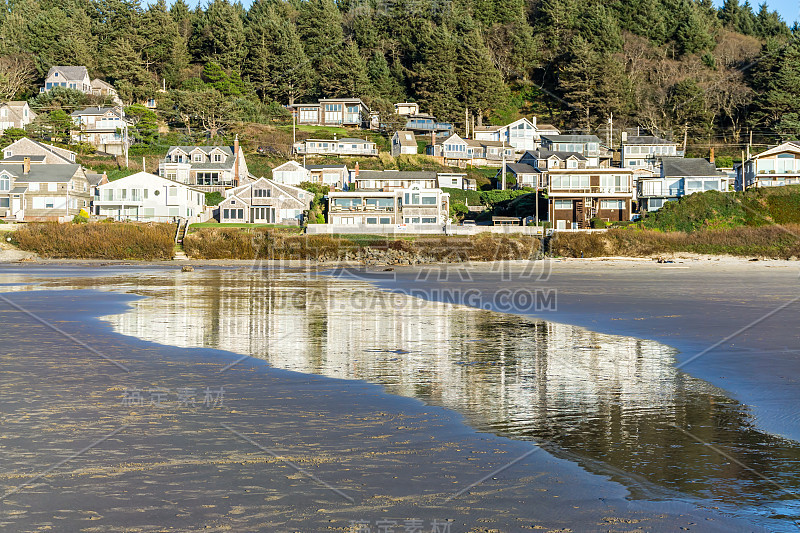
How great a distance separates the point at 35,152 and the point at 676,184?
2575 inches

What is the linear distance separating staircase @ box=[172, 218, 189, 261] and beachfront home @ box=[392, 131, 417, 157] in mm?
38827

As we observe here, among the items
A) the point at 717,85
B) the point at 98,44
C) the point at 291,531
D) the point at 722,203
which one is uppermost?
the point at 98,44

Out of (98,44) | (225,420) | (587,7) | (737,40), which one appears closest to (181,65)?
(98,44)

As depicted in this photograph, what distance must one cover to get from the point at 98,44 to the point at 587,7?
78.2 m

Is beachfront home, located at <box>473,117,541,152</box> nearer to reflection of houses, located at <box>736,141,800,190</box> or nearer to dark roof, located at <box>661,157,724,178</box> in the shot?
dark roof, located at <box>661,157,724,178</box>

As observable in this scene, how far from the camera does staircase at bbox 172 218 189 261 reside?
54906 mm

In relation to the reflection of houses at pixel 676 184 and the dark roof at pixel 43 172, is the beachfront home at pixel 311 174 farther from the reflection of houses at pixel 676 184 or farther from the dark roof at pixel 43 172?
the reflection of houses at pixel 676 184

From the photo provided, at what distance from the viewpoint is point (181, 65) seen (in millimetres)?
112062

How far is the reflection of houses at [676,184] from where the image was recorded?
224 feet

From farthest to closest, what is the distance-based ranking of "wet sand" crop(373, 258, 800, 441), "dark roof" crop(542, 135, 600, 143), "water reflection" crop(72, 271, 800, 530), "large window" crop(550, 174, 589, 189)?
"dark roof" crop(542, 135, 600, 143), "large window" crop(550, 174, 589, 189), "wet sand" crop(373, 258, 800, 441), "water reflection" crop(72, 271, 800, 530)

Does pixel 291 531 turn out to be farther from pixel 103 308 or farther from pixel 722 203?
pixel 722 203

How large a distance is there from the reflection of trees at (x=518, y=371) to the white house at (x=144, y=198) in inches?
1646

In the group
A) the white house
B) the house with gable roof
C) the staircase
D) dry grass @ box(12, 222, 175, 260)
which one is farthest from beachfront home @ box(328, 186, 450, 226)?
the house with gable roof

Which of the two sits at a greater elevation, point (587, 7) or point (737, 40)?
point (587, 7)
